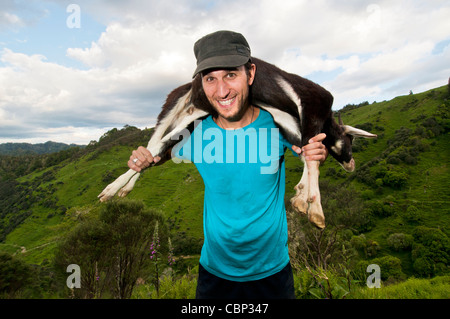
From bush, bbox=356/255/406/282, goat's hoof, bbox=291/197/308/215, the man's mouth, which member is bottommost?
bush, bbox=356/255/406/282

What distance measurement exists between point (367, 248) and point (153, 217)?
3928 cm

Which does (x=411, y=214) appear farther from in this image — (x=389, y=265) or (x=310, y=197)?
(x=310, y=197)

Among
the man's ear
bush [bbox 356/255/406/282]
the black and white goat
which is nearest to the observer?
the man's ear

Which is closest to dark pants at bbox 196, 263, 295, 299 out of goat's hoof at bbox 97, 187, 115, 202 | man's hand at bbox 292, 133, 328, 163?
man's hand at bbox 292, 133, 328, 163

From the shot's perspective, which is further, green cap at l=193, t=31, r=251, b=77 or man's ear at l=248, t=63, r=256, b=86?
man's ear at l=248, t=63, r=256, b=86

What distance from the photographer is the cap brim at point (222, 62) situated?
1920 mm

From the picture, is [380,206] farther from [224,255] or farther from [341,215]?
[224,255]

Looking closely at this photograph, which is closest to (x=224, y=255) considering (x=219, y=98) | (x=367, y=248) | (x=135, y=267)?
(x=219, y=98)

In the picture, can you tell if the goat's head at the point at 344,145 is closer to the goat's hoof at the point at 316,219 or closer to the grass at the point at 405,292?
the goat's hoof at the point at 316,219

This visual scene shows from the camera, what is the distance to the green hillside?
40.2 meters

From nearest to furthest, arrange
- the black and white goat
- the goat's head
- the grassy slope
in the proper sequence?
the black and white goat
the goat's head
the grassy slope

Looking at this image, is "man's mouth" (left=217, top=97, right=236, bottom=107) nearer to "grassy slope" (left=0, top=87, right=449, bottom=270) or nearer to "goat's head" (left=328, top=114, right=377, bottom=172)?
"goat's head" (left=328, top=114, right=377, bottom=172)

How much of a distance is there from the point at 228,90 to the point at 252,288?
1.86m

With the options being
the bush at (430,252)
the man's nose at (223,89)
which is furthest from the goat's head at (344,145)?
the bush at (430,252)
